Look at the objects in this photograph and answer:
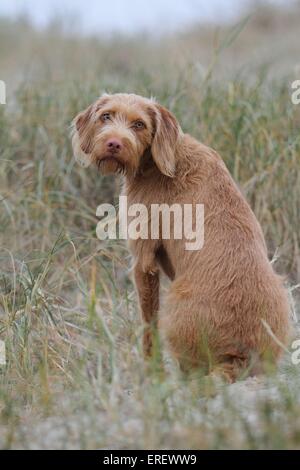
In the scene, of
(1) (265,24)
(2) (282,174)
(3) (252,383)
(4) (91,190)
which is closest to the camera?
(3) (252,383)

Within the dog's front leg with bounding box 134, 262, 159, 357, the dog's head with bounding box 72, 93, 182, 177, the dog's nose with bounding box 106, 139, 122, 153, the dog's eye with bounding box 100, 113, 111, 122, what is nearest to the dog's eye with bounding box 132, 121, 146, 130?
the dog's head with bounding box 72, 93, 182, 177

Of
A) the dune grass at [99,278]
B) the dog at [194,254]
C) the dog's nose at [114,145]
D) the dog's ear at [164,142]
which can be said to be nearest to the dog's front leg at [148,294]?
the dog at [194,254]

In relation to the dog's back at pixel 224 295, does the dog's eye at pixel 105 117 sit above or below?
above

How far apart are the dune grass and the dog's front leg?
11 centimetres

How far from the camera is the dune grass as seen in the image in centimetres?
362

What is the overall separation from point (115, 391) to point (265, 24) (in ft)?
48.0

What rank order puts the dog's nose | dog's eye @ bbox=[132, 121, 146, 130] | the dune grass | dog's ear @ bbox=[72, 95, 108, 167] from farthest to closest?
dog's ear @ bbox=[72, 95, 108, 167] < dog's eye @ bbox=[132, 121, 146, 130] < the dog's nose < the dune grass

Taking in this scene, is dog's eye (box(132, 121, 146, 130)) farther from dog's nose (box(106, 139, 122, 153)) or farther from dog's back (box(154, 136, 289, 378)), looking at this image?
dog's back (box(154, 136, 289, 378))

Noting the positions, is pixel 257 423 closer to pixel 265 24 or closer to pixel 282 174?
pixel 282 174

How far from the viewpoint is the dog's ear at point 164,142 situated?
4.57m

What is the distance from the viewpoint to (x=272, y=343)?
14.6 feet

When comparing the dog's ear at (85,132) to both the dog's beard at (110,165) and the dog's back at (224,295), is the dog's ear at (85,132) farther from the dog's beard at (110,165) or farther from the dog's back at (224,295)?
the dog's back at (224,295)

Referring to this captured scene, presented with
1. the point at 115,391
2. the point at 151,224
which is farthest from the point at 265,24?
the point at 115,391

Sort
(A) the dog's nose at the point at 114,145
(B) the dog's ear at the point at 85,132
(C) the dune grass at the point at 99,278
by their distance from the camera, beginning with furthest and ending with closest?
1. (B) the dog's ear at the point at 85,132
2. (A) the dog's nose at the point at 114,145
3. (C) the dune grass at the point at 99,278
